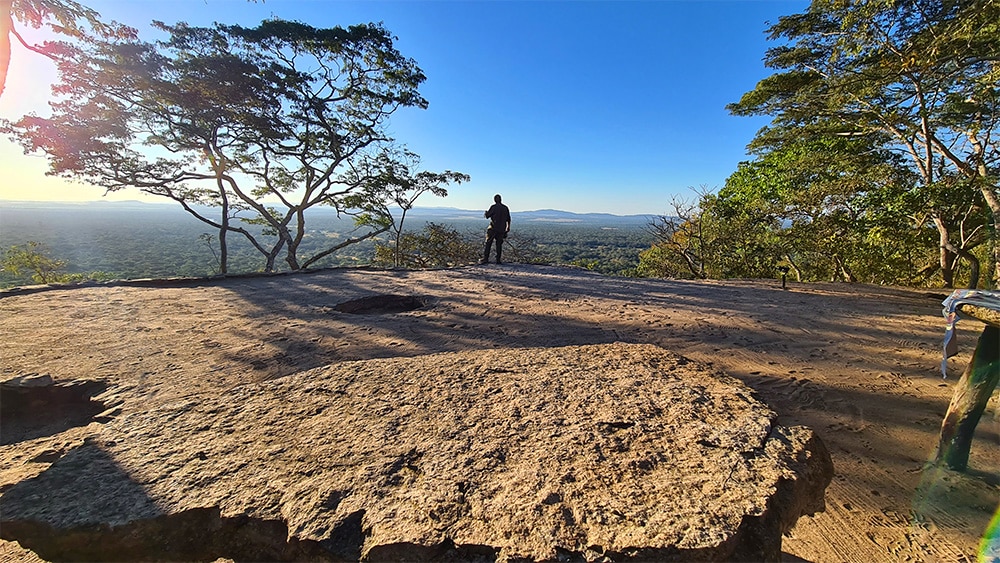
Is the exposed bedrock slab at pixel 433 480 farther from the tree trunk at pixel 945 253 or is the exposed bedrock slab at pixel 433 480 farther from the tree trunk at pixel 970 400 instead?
the tree trunk at pixel 945 253

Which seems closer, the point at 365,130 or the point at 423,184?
the point at 365,130

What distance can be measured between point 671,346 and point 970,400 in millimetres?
1640

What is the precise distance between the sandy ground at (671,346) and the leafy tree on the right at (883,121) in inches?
83.6

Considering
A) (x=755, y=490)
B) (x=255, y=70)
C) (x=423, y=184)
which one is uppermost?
(x=255, y=70)

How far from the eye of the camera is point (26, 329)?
3.39 m

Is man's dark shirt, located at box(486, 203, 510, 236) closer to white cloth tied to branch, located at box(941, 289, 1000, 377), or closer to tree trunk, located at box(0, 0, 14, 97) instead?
tree trunk, located at box(0, 0, 14, 97)

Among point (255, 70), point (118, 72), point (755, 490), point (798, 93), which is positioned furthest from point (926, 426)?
point (118, 72)

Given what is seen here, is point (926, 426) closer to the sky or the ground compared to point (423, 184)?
closer to the ground

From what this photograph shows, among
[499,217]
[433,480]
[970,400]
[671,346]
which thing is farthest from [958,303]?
[499,217]

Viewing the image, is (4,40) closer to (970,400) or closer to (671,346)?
(671,346)

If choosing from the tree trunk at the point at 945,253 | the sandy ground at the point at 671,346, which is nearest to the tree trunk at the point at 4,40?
the sandy ground at the point at 671,346

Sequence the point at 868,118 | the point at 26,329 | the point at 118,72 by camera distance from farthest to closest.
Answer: the point at 118,72
the point at 868,118
the point at 26,329

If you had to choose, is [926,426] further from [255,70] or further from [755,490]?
[255,70]

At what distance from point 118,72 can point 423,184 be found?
28.1 feet
